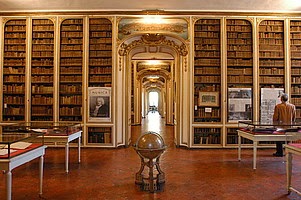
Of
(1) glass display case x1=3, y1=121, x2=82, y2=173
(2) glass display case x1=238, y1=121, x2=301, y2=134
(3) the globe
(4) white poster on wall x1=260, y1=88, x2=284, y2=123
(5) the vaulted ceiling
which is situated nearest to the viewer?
(3) the globe

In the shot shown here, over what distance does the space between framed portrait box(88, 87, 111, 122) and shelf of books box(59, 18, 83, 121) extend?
0.99 feet

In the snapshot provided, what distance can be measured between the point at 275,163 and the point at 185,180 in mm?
2556

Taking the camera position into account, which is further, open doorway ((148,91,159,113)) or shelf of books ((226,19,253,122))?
open doorway ((148,91,159,113))

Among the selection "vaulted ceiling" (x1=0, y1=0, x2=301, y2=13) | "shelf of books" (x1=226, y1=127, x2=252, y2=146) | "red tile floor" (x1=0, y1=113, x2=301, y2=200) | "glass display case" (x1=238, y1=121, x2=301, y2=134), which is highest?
"vaulted ceiling" (x1=0, y1=0, x2=301, y2=13)

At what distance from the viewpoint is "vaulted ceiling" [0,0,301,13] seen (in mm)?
7840

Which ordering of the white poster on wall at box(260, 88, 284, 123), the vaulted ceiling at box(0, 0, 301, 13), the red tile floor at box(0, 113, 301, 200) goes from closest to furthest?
the red tile floor at box(0, 113, 301, 200) → the vaulted ceiling at box(0, 0, 301, 13) → the white poster on wall at box(260, 88, 284, 123)

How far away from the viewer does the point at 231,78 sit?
8562 mm

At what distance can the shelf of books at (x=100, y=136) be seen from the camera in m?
8.56

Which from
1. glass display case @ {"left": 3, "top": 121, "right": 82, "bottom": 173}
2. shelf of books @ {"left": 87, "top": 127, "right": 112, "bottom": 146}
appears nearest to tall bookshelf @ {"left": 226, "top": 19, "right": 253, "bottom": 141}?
shelf of books @ {"left": 87, "top": 127, "right": 112, "bottom": 146}

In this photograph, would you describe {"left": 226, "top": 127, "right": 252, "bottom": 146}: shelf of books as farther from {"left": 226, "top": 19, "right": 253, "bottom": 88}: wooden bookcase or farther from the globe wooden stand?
the globe wooden stand

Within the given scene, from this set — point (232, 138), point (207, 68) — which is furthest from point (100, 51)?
point (232, 138)

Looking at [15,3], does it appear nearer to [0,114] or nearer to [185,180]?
[0,114]

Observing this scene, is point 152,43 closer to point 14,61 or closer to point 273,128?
point 14,61

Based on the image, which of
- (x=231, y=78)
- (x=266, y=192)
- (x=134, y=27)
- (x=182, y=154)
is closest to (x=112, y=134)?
(x=182, y=154)
